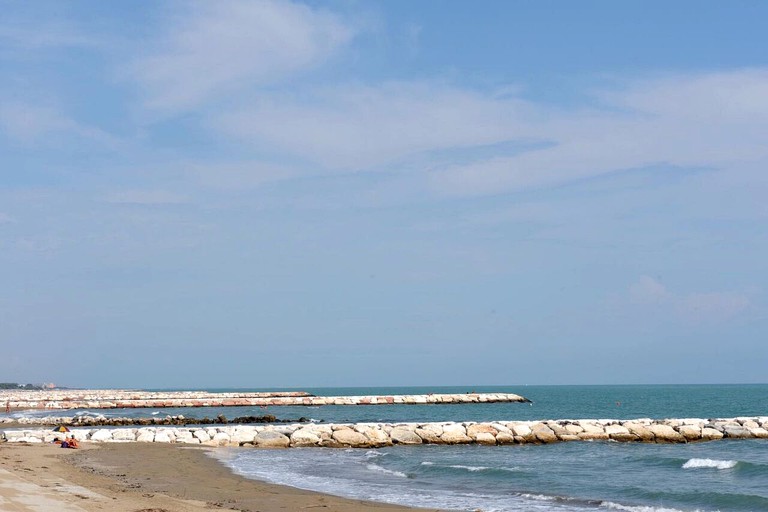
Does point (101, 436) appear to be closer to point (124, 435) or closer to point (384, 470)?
point (124, 435)

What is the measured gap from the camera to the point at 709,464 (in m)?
22.0

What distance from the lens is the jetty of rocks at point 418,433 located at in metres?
27.2

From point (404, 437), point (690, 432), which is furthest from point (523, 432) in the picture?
point (690, 432)

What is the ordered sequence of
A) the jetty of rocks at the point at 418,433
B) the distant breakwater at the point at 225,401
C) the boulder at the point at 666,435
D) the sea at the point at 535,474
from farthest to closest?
the distant breakwater at the point at 225,401 < the boulder at the point at 666,435 < the jetty of rocks at the point at 418,433 < the sea at the point at 535,474

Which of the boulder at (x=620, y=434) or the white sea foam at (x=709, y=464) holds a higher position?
the boulder at (x=620, y=434)

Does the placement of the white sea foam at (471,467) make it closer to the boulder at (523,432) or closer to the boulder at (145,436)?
the boulder at (523,432)

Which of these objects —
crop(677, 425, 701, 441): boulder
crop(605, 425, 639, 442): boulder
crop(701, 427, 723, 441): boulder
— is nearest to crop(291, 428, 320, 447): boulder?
crop(605, 425, 639, 442): boulder

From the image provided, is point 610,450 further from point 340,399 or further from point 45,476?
point 340,399

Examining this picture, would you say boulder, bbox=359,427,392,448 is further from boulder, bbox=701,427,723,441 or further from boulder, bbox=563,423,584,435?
boulder, bbox=701,427,723,441

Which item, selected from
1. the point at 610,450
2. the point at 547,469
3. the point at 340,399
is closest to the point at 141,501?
the point at 547,469

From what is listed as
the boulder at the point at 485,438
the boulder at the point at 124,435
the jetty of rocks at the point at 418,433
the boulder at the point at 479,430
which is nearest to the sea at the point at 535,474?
the boulder at the point at 485,438

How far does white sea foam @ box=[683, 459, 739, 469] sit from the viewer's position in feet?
71.3

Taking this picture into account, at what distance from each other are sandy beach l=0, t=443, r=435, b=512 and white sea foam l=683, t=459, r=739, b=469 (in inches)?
450

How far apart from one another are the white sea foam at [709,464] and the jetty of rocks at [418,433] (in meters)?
7.27
